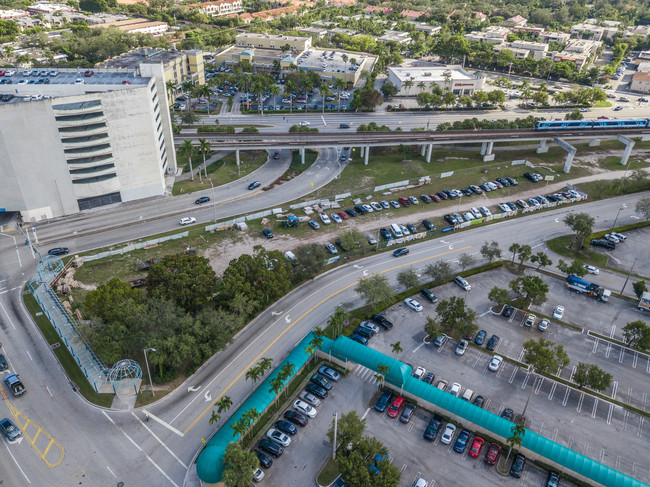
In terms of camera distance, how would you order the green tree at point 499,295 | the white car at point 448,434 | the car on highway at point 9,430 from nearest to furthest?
the car on highway at point 9,430, the white car at point 448,434, the green tree at point 499,295

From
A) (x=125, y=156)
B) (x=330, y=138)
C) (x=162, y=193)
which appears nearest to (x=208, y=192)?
(x=162, y=193)

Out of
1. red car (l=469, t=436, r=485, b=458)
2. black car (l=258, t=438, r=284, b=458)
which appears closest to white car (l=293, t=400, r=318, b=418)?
black car (l=258, t=438, r=284, b=458)

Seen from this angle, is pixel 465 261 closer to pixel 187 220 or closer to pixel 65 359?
pixel 187 220

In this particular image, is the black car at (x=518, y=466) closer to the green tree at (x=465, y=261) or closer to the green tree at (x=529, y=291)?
the green tree at (x=529, y=291)

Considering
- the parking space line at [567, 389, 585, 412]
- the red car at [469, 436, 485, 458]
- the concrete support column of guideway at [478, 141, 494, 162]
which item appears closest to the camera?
the red car at [469, 436, 485, 458]

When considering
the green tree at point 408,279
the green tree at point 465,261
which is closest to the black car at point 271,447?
the green tree at point 408,279

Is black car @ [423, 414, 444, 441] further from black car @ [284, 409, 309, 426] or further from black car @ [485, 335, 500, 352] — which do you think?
black car @ [485, 335, 500, 352]

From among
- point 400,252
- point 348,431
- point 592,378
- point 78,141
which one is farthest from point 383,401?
point 78,141

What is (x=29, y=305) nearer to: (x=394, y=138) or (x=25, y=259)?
(x=25, y=259)
